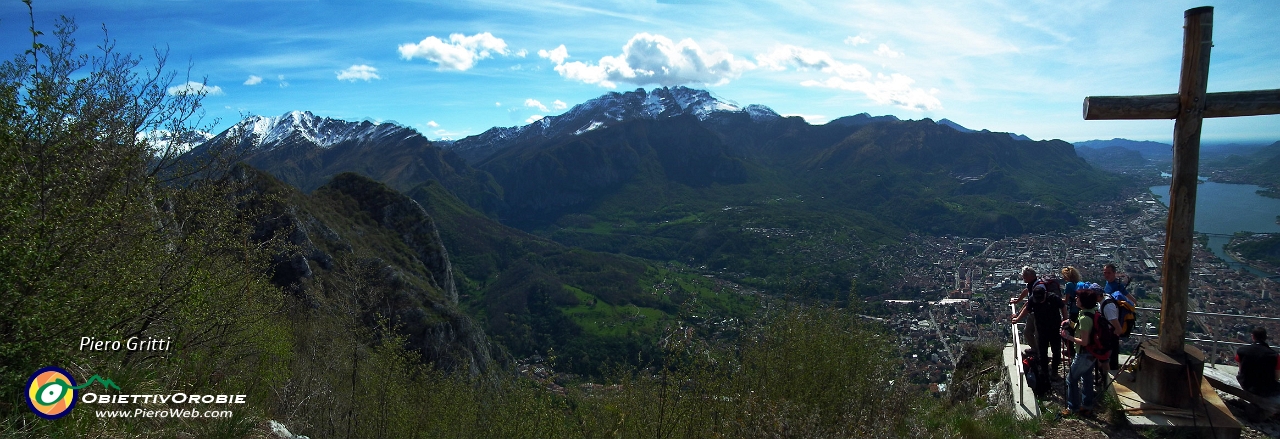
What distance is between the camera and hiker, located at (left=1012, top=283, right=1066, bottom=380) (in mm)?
8523

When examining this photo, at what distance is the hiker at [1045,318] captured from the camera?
8.52m

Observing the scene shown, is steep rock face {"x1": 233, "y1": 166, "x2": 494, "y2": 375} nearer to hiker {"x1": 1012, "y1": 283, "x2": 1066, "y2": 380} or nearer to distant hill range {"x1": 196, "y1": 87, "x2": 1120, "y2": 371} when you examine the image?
distant hill range {"x1": 196, "y1": 87, "x2": 1120, "y2": 371}

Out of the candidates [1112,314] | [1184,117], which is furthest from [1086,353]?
[1184,117]

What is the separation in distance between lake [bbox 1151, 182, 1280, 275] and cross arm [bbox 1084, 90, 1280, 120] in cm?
5401

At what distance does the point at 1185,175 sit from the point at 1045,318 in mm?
2849

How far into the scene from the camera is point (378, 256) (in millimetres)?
48500

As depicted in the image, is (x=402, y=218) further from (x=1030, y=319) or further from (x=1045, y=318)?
(x=1045, y=318)

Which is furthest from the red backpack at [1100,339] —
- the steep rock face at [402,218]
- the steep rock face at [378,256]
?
the steep rock face at [402,218]

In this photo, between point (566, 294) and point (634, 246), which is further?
point (634, 246)

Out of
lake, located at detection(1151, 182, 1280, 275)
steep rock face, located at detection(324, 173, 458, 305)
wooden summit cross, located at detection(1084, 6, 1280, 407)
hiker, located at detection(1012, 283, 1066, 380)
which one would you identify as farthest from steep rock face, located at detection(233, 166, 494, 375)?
lake, located at detection(1151, 182, 1280, 275)

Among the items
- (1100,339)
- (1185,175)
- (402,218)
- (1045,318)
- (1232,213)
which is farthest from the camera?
(1232,213)

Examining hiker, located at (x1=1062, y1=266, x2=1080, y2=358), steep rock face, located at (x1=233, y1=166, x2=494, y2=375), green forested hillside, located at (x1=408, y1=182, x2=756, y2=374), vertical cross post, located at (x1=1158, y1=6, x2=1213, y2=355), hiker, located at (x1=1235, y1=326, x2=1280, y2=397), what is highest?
vertical cross post, located at (x1=1158, y1=6, x2=1213, y2=355)

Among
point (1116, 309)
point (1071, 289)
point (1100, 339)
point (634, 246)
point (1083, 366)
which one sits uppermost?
point (1116, 309)

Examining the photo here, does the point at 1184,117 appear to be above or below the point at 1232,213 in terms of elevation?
above
